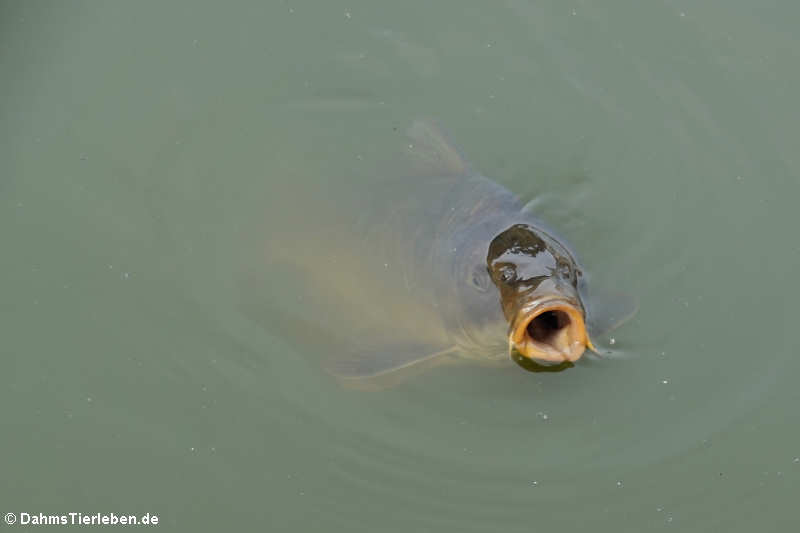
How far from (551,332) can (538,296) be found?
0.23 metres

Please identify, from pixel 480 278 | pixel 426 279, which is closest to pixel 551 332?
pixel 480 278

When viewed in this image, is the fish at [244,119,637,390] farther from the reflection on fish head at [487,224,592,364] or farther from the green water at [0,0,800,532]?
the green water at [0,0,800,532]

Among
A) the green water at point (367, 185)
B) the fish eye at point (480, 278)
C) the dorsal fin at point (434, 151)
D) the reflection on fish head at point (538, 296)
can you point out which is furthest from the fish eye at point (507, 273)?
the dorsal fin at point (434, 151)

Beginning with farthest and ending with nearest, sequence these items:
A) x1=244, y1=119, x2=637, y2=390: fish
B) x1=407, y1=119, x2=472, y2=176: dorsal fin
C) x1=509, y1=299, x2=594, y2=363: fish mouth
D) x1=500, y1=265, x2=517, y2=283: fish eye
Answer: x1=407, y1=119, x2=472, y2=176: dorsal fin
x1=244, y1=119, x2=637, y2=390: fish
x1=500, y1=265, x2=517, y2=283: fish eye
x1=509, y1=299, x2=594, y2=363: fish mouth

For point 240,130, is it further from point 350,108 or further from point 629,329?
point 629,329

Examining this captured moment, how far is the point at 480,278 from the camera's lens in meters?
4.10

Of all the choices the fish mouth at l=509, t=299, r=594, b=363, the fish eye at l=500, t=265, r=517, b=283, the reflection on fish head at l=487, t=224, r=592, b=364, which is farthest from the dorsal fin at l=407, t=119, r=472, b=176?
the fish mouth at l=509, t=299, r=594, b=363

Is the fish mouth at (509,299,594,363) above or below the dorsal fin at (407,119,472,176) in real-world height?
below

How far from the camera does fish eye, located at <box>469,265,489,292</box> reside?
13.3 ft

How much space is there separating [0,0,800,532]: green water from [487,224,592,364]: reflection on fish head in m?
0.40

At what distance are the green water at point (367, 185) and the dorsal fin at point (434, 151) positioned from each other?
147 millimetres

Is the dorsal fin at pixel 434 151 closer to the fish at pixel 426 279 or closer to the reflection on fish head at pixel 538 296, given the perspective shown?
→ the fish at pixel 426 279

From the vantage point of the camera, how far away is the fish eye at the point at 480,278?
4.06 metres

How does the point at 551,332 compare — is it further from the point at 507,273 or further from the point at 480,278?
the point at 480,278
